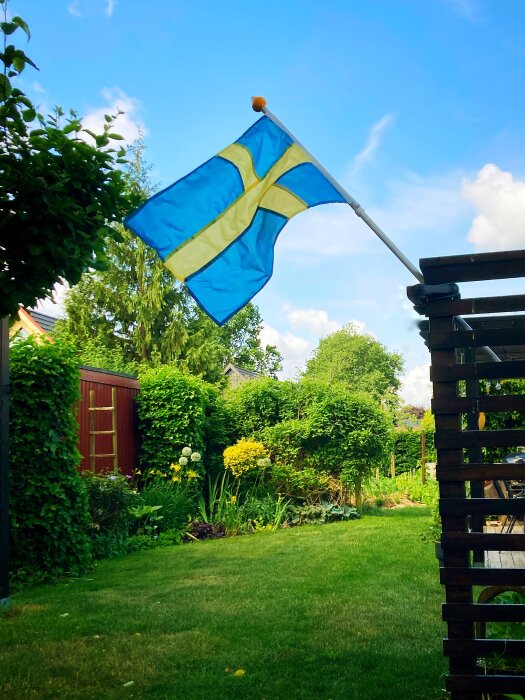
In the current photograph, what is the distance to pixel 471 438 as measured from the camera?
323 centimetres

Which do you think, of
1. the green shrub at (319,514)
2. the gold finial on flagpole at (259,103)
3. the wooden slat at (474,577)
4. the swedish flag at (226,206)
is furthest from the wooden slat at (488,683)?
the green shrub at (319,514)

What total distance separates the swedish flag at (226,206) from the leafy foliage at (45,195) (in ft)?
1.65

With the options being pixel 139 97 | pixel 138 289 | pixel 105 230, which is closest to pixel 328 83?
pixel 139 97

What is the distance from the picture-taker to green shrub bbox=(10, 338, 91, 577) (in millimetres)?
7543

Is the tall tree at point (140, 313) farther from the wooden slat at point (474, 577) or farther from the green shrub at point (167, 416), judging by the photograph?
the wooden slat at point (474, 577)

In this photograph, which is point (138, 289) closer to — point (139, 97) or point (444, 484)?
point (139, 97)

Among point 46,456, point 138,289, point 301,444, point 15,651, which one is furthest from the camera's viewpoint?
point 138,289

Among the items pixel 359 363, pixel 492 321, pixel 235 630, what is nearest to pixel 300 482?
pixel 235 630

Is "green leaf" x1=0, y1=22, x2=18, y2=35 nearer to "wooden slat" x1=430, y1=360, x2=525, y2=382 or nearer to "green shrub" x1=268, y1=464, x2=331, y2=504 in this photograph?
"wooden slat" x1=430, y1=360, x2=525, y2=382

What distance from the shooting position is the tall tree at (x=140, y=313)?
27328 mm

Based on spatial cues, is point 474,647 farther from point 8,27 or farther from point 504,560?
point 8,27

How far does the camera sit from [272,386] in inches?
544

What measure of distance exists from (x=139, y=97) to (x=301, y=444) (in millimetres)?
6768

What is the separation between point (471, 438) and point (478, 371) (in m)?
0.31
